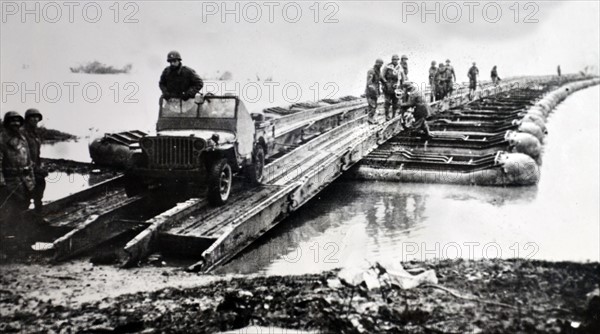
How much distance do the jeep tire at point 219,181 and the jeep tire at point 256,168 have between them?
74 cm

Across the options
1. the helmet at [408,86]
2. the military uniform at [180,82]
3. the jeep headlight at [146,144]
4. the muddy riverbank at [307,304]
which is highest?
the helmet at [408,86]

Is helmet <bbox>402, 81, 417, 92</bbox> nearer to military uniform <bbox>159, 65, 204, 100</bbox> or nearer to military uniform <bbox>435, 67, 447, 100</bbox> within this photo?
military uniform <bbox>435, 67, 447, 100</bbox>

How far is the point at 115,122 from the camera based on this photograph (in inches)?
429

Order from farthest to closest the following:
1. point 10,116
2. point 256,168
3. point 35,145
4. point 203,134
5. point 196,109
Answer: point 256,168
point 196,109
point 203,134
point 35,145
point 10,116

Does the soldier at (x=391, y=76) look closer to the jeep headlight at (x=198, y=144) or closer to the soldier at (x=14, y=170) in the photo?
the jeep headlight at (x=198, y=144)

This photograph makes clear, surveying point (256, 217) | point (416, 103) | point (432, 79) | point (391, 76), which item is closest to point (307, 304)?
point (256, 217)

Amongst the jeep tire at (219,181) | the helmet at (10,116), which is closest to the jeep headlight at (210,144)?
the jeep tire at (219,181)

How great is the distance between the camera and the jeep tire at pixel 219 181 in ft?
21.3

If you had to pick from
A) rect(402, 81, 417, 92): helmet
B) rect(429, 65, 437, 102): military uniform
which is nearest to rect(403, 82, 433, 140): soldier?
rect(402, 81, 417, 92): helmet

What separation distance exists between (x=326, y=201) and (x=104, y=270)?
4252mm

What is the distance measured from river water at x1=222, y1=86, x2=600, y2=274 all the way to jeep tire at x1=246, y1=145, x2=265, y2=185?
819 millimetres

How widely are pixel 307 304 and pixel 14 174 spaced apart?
3346 mm

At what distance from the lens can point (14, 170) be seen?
546 centimetres

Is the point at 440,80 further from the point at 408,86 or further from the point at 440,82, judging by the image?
the point at 408,86
